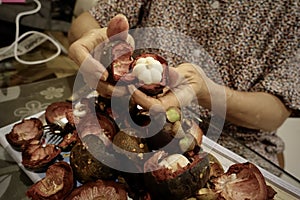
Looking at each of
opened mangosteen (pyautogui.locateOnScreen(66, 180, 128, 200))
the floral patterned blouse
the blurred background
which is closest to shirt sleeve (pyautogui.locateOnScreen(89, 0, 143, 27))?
the floral patterned blouse

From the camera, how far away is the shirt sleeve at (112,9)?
0.91 m

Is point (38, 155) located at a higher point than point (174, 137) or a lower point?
lower

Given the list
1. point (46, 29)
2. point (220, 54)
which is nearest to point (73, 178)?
point (220, 54)

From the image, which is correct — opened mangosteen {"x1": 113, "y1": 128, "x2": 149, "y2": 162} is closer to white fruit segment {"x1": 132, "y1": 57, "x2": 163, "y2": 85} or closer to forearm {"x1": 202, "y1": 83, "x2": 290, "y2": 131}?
white fruit segment {"x1": 132, "y1": 57, "x2": 163, "y2": 85}

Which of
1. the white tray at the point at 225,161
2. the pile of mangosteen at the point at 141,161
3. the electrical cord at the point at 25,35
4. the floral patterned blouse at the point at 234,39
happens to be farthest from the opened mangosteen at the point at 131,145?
the electrical cord at the point at 25,35

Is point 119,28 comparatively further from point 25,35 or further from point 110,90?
point 25,35

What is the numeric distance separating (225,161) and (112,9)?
0.46 meters

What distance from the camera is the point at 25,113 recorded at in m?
0.77

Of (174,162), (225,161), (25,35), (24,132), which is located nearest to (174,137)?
(174,162)

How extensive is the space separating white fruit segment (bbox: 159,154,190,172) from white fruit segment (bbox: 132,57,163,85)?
11 cm

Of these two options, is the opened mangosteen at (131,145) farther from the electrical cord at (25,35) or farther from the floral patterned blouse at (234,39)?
the electrical cord at (25,35)

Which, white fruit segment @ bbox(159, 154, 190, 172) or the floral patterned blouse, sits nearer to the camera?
white fruit segment @ bbox(159, 154, 190, 172)

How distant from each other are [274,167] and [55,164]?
398mm

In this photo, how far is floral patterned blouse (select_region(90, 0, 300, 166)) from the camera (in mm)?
821
